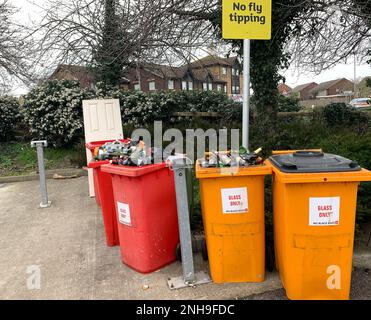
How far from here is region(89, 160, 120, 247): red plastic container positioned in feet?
11.9

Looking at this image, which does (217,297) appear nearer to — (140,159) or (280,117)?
(140,159)

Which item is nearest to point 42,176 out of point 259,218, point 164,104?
→ point 259,218

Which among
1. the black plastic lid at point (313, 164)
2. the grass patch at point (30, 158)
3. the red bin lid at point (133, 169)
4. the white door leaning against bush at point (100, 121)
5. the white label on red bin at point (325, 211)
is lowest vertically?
the grass patch at point (30, 158)

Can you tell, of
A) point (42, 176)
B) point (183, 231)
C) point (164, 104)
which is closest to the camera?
point (183, 231)

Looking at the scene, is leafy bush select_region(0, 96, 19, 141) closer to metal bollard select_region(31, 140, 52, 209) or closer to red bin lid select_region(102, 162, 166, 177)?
metal bollard select_region(31, 140, 52, 209)

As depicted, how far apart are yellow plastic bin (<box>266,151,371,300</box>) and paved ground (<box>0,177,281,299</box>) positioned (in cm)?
40

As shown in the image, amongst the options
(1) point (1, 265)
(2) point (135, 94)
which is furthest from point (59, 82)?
(1) point (1, 265)

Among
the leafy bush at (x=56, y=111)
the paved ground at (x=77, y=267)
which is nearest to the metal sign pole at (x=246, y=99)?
the paved ground at (x=77, y=267)

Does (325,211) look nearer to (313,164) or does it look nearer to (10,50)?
(313,164)

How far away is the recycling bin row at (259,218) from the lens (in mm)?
2398

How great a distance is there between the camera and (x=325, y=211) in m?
2.40

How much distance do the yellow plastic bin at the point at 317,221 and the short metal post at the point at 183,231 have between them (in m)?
0.75

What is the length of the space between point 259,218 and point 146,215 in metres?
1.01

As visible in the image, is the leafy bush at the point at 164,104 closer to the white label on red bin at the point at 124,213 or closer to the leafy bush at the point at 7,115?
the leafy bush at the point at 7,115
